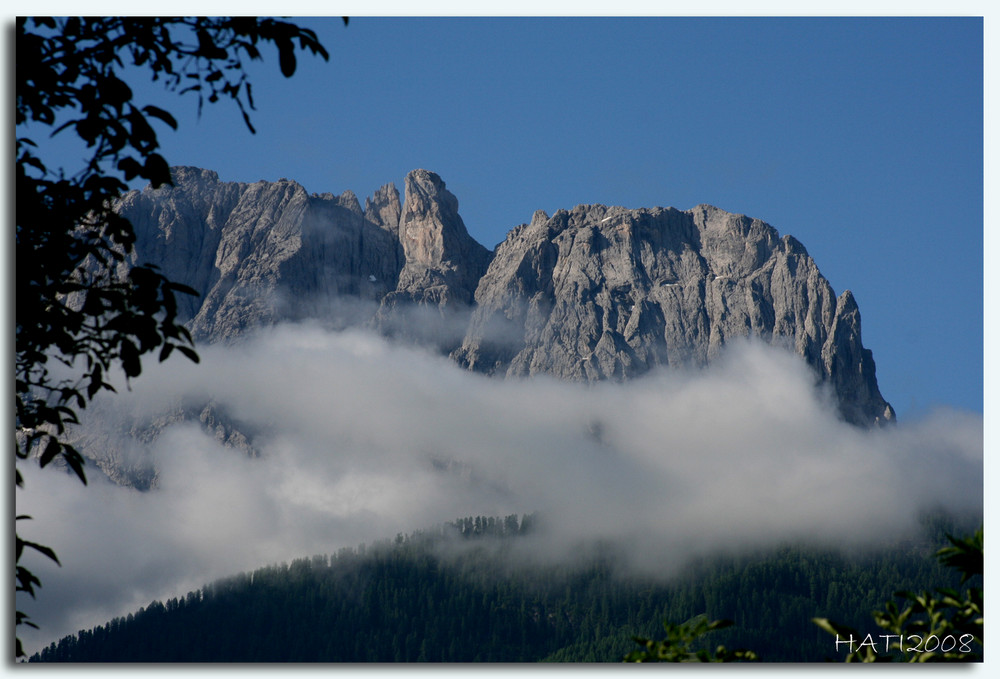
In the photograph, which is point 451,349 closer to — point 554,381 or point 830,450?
point 554,381

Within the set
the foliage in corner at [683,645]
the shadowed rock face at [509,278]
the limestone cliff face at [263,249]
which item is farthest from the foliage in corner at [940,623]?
the limestone cliff face at [263,249]

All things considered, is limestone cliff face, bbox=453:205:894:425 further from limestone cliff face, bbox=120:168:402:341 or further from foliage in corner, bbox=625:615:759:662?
foliage in corner, bbox=625:615:759:662

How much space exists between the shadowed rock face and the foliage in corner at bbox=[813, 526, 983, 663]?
454 ft

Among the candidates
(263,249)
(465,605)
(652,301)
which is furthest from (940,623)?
(263,249)

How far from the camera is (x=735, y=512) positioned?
11200cm

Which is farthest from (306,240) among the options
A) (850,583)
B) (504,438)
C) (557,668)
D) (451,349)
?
(557,668)

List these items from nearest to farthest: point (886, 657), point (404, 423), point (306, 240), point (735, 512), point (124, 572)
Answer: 1. point (886, 657)
2. point (735, 512)
3. point (124, 572)
4. point (306, 240)
5. point (404, 423)

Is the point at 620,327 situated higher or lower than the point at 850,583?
higher

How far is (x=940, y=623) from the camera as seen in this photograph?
21.0 feet

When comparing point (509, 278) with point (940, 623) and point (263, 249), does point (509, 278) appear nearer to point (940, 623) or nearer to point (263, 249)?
point (263, 249)

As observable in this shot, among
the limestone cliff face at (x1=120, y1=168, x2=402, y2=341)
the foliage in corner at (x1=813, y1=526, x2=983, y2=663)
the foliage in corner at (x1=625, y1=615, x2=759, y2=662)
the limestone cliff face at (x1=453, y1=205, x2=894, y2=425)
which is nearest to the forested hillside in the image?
the limestone cliff face at (x1=453, y1=205, x2=894, y2=425)

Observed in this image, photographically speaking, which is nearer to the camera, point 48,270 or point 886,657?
point 48,270

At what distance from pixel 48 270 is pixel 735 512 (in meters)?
110

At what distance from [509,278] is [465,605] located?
71967 mm
